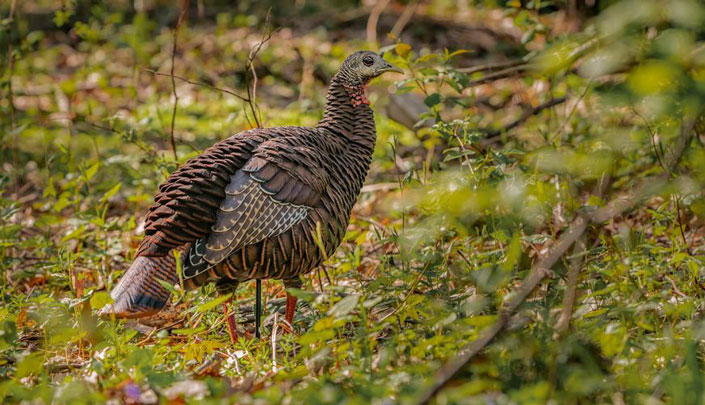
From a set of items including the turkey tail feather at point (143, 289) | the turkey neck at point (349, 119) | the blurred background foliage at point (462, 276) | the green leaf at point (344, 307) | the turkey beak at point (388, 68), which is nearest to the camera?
the blurred background foliage at point (462, 276)

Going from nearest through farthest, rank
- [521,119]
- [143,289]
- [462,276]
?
[462,276], [143,289], [521,119]

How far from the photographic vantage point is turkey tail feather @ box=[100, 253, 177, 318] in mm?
3910

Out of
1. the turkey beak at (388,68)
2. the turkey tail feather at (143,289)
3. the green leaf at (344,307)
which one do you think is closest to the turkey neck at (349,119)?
the turkey beak at (388,68)

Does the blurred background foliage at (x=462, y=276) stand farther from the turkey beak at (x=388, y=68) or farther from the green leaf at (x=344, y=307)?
the turkey beak at (x=388, y=68)

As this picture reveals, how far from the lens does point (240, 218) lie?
13.1 feet

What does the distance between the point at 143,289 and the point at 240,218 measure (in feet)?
1.91

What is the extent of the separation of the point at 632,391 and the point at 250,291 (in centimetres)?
270

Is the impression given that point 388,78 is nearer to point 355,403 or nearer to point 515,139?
point 515,139

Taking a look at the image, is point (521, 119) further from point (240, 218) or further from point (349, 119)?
point (240, 218)

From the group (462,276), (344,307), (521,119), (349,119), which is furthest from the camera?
(521,119)

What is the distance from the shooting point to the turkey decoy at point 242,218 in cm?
398

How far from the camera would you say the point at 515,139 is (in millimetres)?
6516

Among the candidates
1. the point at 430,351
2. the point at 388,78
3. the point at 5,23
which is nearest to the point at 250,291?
the point at 430,351

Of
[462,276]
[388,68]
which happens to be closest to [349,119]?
[388,68]
